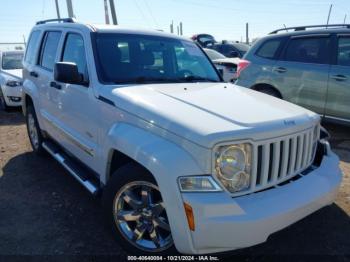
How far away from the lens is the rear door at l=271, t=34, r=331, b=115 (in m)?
6.18

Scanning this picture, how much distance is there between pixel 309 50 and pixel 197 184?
4.95 m

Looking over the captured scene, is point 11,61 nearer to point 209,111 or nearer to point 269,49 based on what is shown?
point 269,49

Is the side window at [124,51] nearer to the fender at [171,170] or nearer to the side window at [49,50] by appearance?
the side window at [49,50]

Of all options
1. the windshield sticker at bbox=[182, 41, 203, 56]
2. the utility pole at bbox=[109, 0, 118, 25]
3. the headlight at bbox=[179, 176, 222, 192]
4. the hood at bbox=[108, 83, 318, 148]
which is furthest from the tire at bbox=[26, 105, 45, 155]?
the utility pole at bbox=[109, 0, 118, 25]

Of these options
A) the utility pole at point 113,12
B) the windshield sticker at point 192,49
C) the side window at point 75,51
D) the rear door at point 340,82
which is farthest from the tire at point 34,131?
the utility pole at point 113,12

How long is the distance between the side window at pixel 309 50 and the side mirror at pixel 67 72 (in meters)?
4.43

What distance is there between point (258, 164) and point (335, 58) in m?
4.39

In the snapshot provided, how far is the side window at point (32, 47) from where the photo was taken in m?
5.39

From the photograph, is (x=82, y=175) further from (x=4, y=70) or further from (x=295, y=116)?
(x=4, y=70)

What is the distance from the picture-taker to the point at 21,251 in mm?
3121

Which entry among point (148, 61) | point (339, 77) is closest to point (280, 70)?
point (339, 77)

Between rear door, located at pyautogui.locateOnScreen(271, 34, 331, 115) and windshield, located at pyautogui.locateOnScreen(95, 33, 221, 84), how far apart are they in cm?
269

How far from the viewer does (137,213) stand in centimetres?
290

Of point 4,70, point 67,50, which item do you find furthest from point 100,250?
point 4,70
